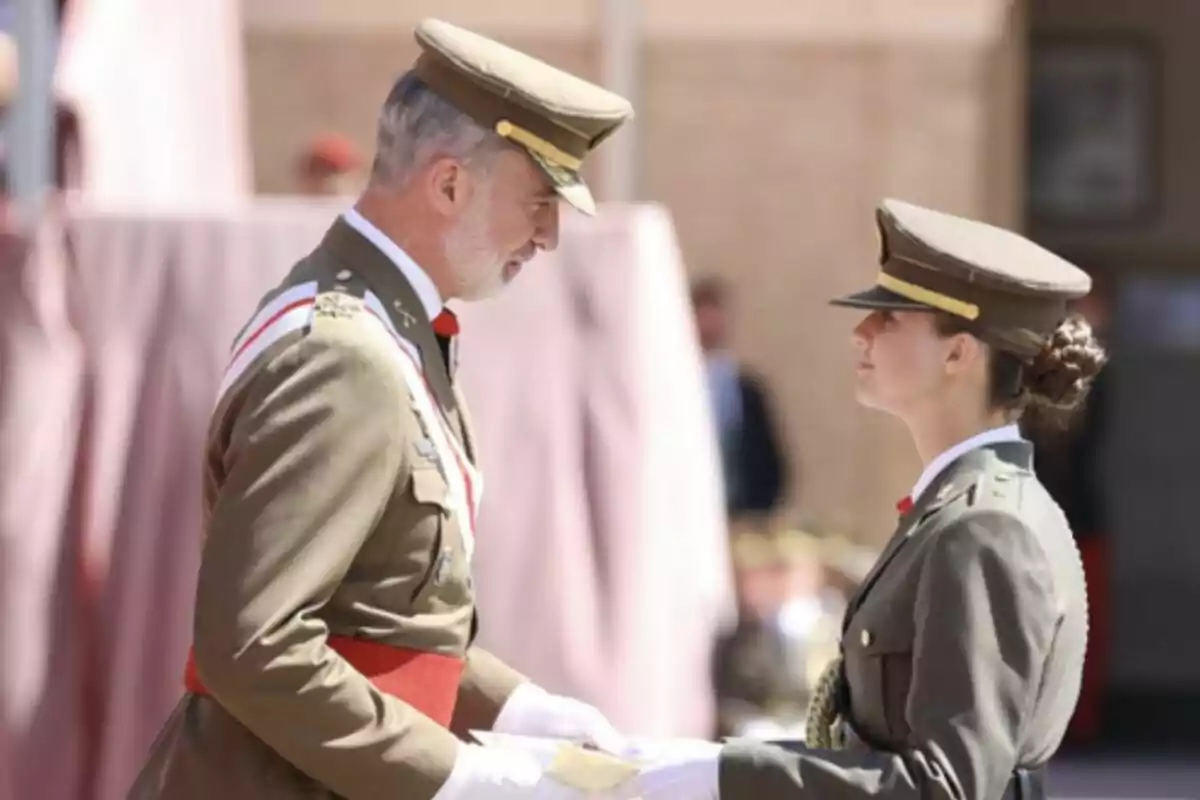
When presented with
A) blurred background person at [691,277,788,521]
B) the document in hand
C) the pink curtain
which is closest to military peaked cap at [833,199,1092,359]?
the document in hand

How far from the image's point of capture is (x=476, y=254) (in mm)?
2328

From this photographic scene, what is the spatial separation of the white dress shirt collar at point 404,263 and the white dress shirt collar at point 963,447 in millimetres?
558

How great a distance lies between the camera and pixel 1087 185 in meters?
9.42

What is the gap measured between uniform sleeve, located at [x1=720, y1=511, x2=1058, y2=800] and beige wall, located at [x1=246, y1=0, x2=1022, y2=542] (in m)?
5.38

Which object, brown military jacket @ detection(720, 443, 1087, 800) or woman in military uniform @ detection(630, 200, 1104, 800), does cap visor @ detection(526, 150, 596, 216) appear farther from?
brown military jacket @ detection(720, 443, 1087, 800)

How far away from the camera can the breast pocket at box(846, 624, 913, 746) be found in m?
2.12

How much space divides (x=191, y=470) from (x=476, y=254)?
45.5 inches

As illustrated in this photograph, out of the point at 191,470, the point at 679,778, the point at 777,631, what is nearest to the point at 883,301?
the point at 679,778

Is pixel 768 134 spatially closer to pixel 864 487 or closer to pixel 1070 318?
pixel 864 487

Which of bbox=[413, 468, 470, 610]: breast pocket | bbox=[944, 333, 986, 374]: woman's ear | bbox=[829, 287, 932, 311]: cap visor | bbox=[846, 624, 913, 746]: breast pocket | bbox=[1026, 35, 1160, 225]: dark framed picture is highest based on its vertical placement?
bbox=[829, 287, 932, 311]: cap visor

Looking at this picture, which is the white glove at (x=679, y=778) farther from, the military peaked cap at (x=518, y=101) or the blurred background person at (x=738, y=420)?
the blurred background person at (x=738, y=420)

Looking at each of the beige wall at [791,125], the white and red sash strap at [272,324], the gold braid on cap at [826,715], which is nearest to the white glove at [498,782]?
the gold braid on cap at [826,715]

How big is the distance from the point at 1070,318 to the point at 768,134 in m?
5.36

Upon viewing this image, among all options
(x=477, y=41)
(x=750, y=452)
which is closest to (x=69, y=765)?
(x=477, y=41)
